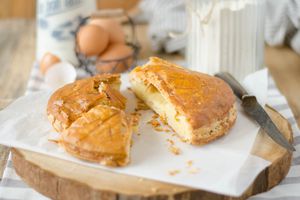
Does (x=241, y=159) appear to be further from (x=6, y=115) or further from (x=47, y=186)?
(x=6, y=115)

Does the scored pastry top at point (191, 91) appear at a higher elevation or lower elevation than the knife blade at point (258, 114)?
higher

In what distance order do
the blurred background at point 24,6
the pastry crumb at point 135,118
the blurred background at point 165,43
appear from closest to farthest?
the pastry crumb at point 135,118 < the blurred background at point 165,43 < the blurred background at point 24,6

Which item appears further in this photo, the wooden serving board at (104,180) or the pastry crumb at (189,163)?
the pastry crumb at (189,163)

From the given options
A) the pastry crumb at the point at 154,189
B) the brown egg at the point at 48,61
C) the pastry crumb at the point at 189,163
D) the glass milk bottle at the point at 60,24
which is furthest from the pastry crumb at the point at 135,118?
the glass milk bottle at the point at 60,24

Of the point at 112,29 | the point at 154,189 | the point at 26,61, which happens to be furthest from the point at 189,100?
the point at 26,61

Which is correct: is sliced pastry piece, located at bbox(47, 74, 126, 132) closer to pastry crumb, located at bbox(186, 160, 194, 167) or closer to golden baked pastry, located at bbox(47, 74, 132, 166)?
golden baked pastry, located at bbox(47, 74, 132, 166)

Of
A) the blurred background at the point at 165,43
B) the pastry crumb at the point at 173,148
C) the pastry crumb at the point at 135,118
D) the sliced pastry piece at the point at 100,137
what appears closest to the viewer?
the sliced pastry piece at the point at 100,137

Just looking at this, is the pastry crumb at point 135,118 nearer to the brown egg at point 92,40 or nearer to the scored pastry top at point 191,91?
the scored pastry top at point 191,91

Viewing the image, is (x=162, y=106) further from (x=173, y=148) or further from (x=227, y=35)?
(x=227, y=35)
